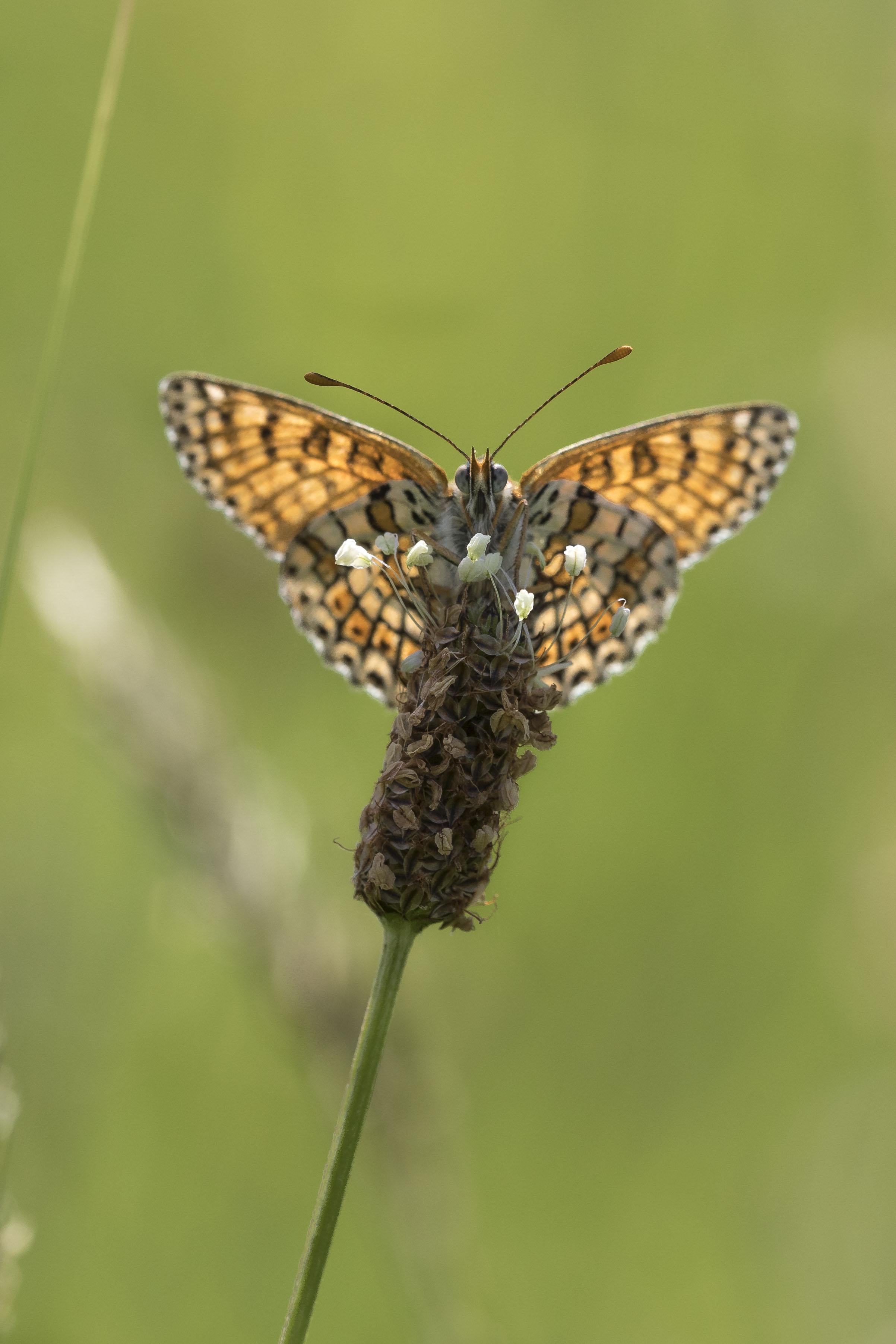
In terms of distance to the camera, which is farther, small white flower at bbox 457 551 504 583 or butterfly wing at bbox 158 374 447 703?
butterfly wing at bbox 158 374 447 703

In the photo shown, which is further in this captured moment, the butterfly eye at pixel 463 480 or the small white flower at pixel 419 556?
the butterfly eye at pixel 463 480

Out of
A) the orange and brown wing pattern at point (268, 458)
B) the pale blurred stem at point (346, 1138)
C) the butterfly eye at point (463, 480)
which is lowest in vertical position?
the pale blurred stem at point (346, 1138)

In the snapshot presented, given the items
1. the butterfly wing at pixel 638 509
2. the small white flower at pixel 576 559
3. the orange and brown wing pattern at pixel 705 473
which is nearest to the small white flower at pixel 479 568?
the small white flower at pixel 576 559

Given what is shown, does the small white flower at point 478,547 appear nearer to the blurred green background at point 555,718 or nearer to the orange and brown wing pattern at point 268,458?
the orange and brown wing pattern at point 268,458

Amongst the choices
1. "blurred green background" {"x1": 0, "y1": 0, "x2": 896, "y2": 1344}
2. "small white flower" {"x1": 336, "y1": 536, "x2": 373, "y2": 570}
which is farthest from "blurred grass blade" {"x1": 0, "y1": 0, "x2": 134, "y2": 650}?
"blurred green background" {"x1": 0, "y1": 0, "x2": 896, "y2": 1344}

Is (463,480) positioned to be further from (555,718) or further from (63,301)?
(555,718)

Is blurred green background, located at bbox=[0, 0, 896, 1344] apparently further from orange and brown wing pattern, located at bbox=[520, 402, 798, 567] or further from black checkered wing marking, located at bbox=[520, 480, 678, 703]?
orange and brown wing pattern, located at bbox=[520, 402, 798, 567]

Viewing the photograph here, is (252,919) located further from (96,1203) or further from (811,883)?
(811,883)
